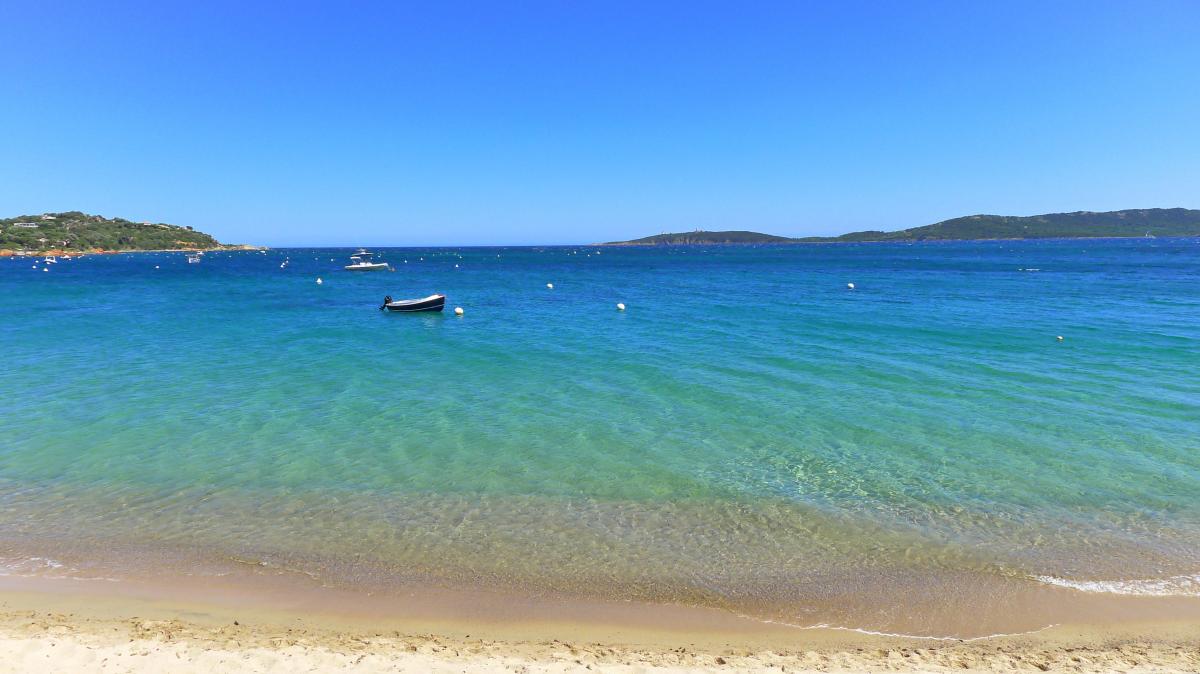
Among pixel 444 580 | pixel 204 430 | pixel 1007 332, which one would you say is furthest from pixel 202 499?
pixel 1007 332

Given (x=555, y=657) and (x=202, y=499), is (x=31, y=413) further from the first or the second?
(x=555, y=657)

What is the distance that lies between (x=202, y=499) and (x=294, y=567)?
348cm

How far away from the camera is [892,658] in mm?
6648

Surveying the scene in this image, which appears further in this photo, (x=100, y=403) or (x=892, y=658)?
(x=100, y=403)

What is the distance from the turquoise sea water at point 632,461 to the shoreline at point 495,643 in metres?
0.73

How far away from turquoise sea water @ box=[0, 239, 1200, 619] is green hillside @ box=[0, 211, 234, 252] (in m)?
156

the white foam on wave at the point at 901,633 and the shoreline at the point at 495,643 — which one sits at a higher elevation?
the shoreline at the point at 495,643

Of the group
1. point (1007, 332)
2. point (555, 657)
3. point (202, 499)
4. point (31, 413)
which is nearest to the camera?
point (555, 657)

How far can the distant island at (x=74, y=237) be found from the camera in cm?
13975

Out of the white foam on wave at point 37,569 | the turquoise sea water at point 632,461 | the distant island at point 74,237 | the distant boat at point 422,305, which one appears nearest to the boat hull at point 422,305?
the distant boat at point 422,305

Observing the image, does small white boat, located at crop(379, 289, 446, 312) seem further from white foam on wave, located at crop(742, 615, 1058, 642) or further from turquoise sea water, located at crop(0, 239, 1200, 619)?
white foam on wave, located at crop(742, 615, 1058, 642)

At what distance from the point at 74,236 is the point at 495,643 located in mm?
204638

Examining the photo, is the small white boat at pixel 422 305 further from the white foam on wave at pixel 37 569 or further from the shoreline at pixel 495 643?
the shoreline at pixel 495 643

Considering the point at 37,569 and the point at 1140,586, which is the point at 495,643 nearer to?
the point at 37,569
